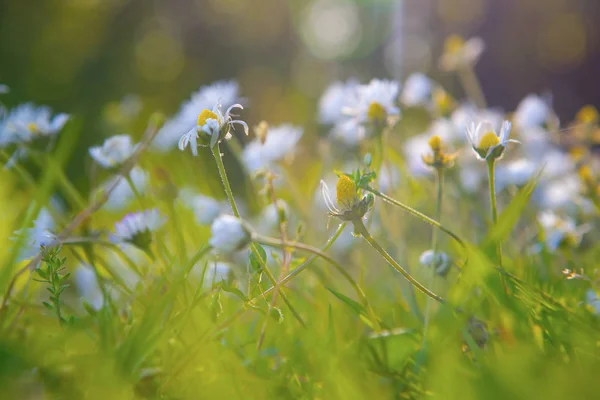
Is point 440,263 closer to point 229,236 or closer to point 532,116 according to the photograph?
point 229,236

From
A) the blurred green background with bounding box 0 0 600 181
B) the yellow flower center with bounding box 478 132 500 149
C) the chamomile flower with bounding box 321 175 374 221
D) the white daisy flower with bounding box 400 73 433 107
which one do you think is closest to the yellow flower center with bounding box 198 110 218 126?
the chamomile flower with bounding box 321 175 374 221

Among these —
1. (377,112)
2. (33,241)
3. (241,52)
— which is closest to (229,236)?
(33,241)

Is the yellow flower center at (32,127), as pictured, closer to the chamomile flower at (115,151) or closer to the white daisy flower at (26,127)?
the white daisy flower at (26,127)

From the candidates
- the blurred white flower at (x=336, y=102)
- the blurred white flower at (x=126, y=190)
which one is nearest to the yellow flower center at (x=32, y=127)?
the blurred white flower at (x=126, y=190)

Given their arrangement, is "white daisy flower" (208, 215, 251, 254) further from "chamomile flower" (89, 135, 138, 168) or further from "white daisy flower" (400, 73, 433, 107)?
"white daisy flower" (400, 73, 433, 107)

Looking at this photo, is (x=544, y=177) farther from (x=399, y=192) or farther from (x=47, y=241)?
(x=47, y=241)

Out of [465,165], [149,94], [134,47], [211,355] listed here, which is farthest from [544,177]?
[134,47]
